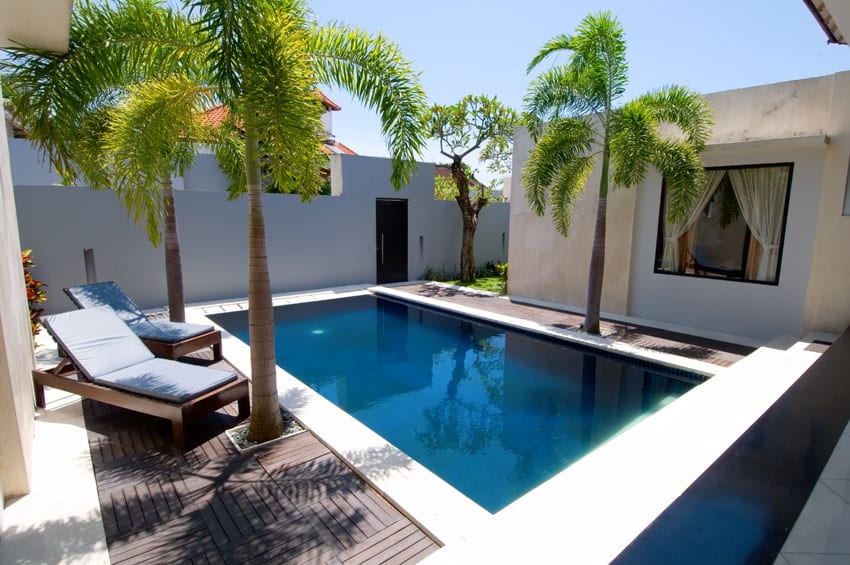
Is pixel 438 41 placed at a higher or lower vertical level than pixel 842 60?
higher

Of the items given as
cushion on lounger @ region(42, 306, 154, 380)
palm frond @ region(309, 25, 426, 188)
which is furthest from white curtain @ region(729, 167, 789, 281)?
cushion on lounger @ region(42, 306, 154, 380)

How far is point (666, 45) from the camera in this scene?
33.2 ft

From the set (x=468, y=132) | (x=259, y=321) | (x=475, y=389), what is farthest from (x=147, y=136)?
(x=468, y=132)

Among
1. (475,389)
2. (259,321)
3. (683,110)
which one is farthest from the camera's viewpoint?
(683,110)

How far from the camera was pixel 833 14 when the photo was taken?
14.2ft

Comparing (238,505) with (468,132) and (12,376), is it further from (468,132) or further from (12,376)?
(468,132)

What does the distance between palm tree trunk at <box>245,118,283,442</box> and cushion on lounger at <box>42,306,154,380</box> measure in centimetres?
211

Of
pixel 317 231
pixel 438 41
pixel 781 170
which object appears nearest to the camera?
pixel 781 170

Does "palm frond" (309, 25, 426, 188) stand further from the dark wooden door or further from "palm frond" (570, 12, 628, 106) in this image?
the dark wooden door

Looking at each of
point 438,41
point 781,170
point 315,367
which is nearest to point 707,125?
point 781,170

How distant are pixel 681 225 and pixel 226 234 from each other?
12.5 m

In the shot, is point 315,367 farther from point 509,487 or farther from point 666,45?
point 666,45

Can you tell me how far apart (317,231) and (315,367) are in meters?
7.41

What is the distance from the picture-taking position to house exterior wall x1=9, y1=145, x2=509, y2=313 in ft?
34.8
